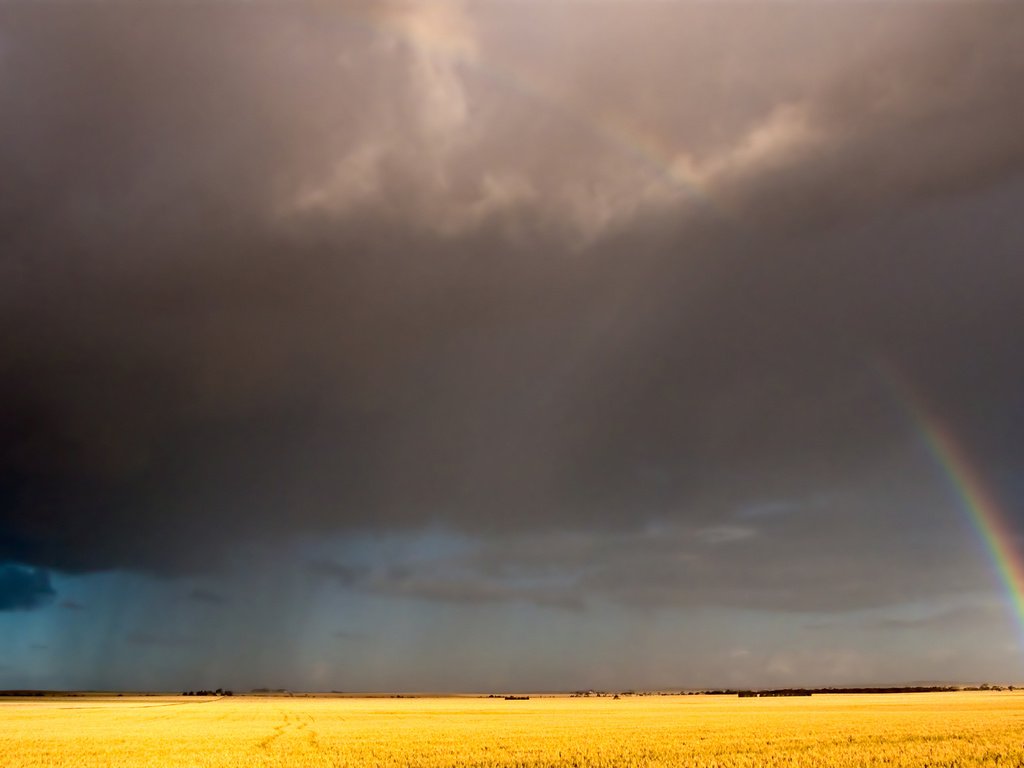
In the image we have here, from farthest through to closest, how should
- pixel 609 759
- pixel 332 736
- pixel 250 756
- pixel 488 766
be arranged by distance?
pixel 332 736 < pixel 250 756 < pixel 609 759 < pixel 488 766

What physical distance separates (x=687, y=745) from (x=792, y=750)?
5.23 m

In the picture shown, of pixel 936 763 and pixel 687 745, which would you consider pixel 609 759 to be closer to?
pixel 687 745

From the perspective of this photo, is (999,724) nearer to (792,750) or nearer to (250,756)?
(792,750)

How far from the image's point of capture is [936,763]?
32.8 meters

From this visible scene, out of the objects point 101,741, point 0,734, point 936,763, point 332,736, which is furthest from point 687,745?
point 0,734

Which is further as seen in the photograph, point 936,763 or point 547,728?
point 547,728

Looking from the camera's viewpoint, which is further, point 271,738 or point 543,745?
point 271,738

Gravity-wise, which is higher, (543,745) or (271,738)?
(271,738)

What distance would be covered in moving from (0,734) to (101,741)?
13572 millimetres

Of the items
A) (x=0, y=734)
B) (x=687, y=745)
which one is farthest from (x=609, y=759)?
(x=0, y=734)

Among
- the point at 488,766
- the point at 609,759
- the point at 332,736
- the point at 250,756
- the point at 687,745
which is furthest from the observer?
the point at 332,736

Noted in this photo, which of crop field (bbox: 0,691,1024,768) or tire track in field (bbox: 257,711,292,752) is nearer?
crop field (bbox: 0,691,1024,768)

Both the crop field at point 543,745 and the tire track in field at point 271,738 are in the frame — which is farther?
the tire track in field at point 271,738

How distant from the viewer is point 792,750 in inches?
1539
